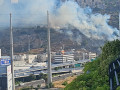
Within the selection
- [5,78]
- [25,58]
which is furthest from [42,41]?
[5,78]

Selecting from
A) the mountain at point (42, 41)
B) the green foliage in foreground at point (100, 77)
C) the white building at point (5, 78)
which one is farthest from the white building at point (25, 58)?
the green foliage in foreground at point (100, 77)

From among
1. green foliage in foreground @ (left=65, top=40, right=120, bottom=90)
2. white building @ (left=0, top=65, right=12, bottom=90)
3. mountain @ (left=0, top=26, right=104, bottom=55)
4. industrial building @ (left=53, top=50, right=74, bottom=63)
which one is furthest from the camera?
mountain @ (left=0, top=26, right=104, bottom=55)

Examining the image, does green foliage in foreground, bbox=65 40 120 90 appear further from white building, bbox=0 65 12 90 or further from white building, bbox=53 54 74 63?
white building, bbox=53 54 74 63

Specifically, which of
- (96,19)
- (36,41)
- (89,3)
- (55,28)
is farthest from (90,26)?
(89,3)

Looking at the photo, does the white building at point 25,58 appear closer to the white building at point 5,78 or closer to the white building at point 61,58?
the white building at point 61,58

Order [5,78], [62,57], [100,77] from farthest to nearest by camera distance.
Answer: [62,57], [5,78], [100,77]

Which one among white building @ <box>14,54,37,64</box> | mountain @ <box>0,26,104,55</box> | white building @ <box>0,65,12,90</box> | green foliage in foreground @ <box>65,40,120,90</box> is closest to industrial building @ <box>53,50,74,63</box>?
white building @ <box>14,54,37,64</box>

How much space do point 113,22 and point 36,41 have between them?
1623 cm

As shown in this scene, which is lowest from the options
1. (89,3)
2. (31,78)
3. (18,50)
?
(31,78)

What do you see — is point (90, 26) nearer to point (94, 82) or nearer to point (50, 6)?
point (50, 6)

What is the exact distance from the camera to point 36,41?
65500 mm

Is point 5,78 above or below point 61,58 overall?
below

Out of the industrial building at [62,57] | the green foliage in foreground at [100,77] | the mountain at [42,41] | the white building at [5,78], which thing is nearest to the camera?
the green foliage in foreground at [100,77]

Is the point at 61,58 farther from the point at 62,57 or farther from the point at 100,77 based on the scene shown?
the point at 100,77
